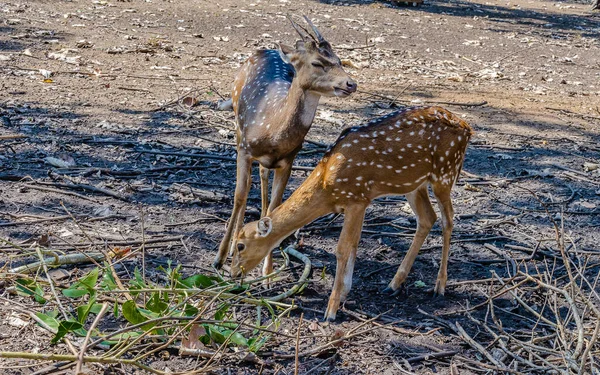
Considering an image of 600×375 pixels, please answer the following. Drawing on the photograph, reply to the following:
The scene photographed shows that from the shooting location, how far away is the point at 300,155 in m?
8.52

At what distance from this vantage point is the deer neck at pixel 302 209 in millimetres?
5453

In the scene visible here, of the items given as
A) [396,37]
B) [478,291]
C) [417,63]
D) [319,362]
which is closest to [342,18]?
[396,37]

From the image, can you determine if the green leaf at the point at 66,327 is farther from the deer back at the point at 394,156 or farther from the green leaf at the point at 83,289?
the deer back at the point at 394,156

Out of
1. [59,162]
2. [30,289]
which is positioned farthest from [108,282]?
[59,162]

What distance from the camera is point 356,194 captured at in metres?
5.41

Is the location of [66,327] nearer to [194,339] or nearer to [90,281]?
[90,281]

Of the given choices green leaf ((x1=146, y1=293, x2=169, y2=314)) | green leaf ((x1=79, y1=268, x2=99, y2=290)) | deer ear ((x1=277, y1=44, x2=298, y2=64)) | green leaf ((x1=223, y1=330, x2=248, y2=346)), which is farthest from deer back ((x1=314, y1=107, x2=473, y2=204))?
green leaf ((x1=79, y1=268, x2=99, y2=290))

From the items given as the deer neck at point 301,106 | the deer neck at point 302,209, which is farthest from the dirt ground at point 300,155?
the deer neck at point 301,106

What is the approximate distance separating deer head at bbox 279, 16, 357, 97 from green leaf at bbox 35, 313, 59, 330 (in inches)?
95.5

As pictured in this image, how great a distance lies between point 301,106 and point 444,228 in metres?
1.41

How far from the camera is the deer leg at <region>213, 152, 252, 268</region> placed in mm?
5984

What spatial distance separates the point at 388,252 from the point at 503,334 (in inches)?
70.0

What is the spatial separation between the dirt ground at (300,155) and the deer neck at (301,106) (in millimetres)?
1191

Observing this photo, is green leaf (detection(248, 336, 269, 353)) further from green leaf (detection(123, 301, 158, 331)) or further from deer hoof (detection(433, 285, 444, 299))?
deer hoof (detection(433, 285, 444, 299))
